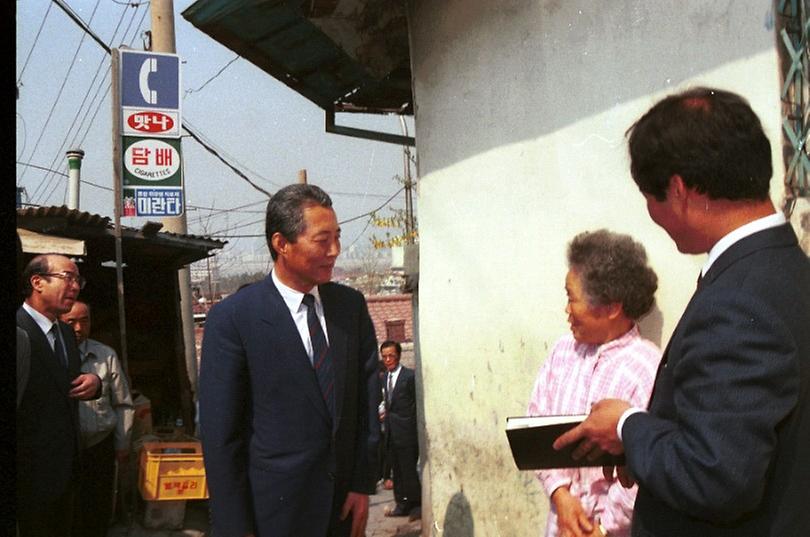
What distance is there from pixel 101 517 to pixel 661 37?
4980 millimetres

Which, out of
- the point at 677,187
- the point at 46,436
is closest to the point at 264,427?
the point at 46,436

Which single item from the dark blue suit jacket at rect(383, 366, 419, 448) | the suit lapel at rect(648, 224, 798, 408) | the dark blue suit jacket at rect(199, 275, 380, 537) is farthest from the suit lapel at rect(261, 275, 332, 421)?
the dark blue suit jacket at rect(383, 366, 419, 448)

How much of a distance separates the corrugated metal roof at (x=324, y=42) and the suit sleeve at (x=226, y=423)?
2.31m

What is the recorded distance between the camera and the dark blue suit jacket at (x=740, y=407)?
120 cm

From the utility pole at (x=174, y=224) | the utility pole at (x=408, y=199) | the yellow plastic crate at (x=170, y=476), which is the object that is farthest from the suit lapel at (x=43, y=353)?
the utility pole at (x=408, y=199)

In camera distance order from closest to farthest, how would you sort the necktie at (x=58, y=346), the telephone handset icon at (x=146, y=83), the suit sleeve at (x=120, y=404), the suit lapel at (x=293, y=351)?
the suit lapel at (x=293, y=351), the necktie at (x=58, y=346), the suit sleeve at (x=120, y=404), the telephone handset icon at (x=146, y=83)

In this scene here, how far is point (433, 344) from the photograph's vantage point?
4.32 m

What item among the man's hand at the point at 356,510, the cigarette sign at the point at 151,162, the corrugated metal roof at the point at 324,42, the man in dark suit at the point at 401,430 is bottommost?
the man in dark suit at the point at 401,430

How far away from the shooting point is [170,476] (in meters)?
5.70

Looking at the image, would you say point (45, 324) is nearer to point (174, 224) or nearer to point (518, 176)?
point (518, 176)

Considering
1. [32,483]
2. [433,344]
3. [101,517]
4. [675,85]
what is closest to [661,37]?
[675,85]

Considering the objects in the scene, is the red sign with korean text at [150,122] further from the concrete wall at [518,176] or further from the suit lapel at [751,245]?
the suit lapel at [751,245]

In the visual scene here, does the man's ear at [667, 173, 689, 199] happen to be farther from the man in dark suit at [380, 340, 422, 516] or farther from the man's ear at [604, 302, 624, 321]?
the man in dark suit at [380, 340, 422, 516]

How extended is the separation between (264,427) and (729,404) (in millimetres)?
1702
